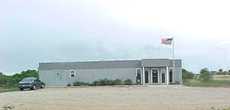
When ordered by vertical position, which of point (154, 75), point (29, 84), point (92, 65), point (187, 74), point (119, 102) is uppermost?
point (92, 65)

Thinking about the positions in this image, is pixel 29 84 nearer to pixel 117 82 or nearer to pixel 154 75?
pixel 117 82

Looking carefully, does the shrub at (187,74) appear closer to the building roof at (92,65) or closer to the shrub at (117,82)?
the building roof at (92,65)

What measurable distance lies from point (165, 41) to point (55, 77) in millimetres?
16505

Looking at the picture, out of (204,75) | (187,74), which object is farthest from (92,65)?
(187,74)

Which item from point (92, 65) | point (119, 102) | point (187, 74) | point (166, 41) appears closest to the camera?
point (119, 102)

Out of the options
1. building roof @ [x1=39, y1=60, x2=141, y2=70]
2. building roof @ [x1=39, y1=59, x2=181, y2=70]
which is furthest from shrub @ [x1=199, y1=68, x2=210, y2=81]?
building roof @ [x1=39, y1=60, x2=141, y2=70]

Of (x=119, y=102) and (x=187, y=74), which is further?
(x=187, y=74)

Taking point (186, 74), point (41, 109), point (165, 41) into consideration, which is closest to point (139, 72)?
point (165, 41)

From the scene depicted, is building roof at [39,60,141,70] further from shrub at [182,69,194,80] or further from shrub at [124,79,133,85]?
shrub at [182,69,194,80]

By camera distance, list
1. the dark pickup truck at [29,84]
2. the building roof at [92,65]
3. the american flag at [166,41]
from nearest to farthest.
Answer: the dark pickup truck at [29,84], the american flag at [166,41], the building roof at [92,65]

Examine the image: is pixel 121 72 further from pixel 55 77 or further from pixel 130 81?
pixel 55 77

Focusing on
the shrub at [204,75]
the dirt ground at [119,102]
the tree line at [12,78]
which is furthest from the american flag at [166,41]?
the dirt ground at [119,102]

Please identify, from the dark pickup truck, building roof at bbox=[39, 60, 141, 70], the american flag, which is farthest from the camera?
building roof at bbox=[39, 60, 141, 70]

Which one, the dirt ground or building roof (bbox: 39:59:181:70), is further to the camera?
building roof (bbox: 39:59:181:70)
